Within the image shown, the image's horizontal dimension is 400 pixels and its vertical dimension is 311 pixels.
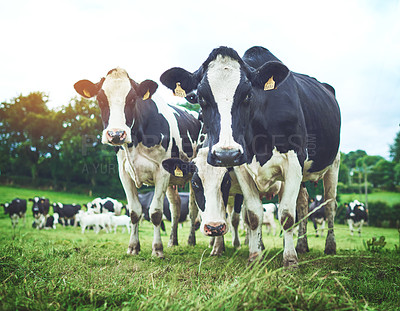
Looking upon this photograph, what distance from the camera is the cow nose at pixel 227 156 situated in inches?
142

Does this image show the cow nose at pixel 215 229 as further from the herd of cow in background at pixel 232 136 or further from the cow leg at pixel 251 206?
the cow leg at pixel 251 206

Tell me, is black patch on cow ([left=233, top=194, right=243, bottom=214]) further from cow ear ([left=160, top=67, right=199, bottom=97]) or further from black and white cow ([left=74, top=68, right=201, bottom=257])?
cow ear ([left=160, top=67, right=199, bottom=97])

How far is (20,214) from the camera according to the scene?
1616cm

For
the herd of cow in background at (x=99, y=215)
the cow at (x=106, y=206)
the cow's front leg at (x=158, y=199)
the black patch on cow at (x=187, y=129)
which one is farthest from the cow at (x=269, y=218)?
the cow's front leg at (x=158, y=199)

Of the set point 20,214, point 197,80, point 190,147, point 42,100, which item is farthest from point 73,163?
point 197,80

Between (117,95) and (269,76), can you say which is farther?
(117,95)

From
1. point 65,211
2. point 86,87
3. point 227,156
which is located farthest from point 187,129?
point 65,211

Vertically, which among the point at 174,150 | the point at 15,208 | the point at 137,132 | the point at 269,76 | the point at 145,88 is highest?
the point at 145,88

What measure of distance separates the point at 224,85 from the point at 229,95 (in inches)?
5.5

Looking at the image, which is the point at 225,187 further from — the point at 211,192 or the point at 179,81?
the point at 179,81

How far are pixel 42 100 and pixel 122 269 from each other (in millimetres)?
39227

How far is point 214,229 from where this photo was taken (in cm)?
398

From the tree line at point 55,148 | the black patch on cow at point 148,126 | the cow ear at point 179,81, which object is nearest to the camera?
the cow ear at point 179,81

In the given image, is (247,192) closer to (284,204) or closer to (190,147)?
(284,204)
